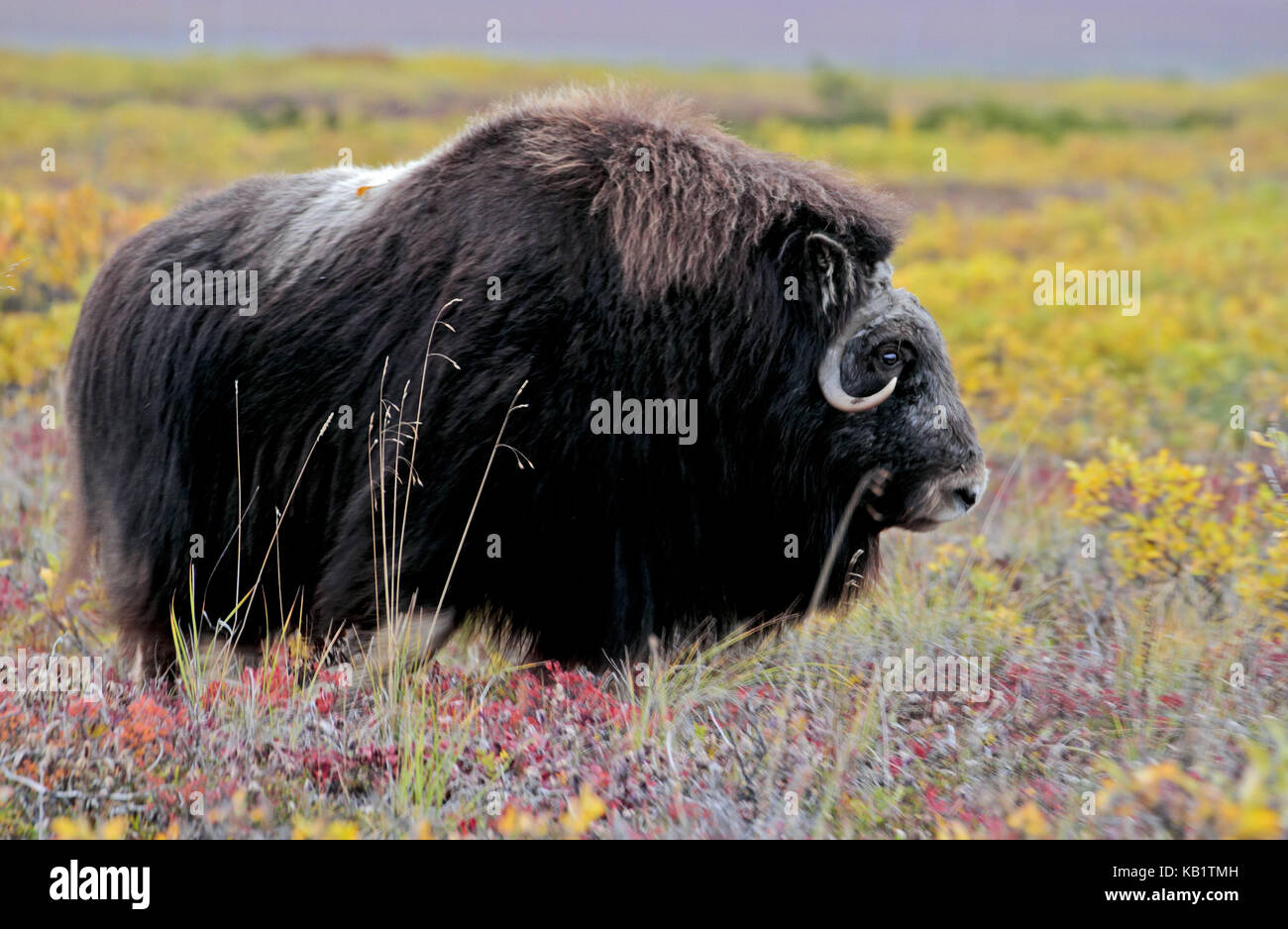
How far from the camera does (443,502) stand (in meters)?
3.31

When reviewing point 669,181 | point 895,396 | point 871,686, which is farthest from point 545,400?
point 871,686

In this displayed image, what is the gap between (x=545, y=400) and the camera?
329cm

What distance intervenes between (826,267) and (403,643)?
157cm

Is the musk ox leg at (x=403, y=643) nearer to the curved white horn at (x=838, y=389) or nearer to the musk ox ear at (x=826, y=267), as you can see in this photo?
the curved white horn at (x=838, y=389)

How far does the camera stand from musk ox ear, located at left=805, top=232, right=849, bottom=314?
11.3ft

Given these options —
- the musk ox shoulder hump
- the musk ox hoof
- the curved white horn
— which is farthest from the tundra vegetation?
the curved white horn

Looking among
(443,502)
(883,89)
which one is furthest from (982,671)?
(883,89)

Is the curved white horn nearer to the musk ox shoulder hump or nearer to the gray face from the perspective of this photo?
the gray face

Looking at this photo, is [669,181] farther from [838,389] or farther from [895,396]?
[895,396]

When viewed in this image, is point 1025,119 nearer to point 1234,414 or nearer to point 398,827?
point 1234,414

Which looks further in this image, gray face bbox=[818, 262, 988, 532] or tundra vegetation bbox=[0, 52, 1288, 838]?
gray face bbox=[818, 262, 988, 532]

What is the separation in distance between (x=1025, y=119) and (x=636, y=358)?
1820 cm

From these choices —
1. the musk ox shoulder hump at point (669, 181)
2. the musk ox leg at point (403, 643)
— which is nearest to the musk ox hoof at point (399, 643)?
the musk ox leg at point (403, 643)

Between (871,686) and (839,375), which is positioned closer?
(871,686)
